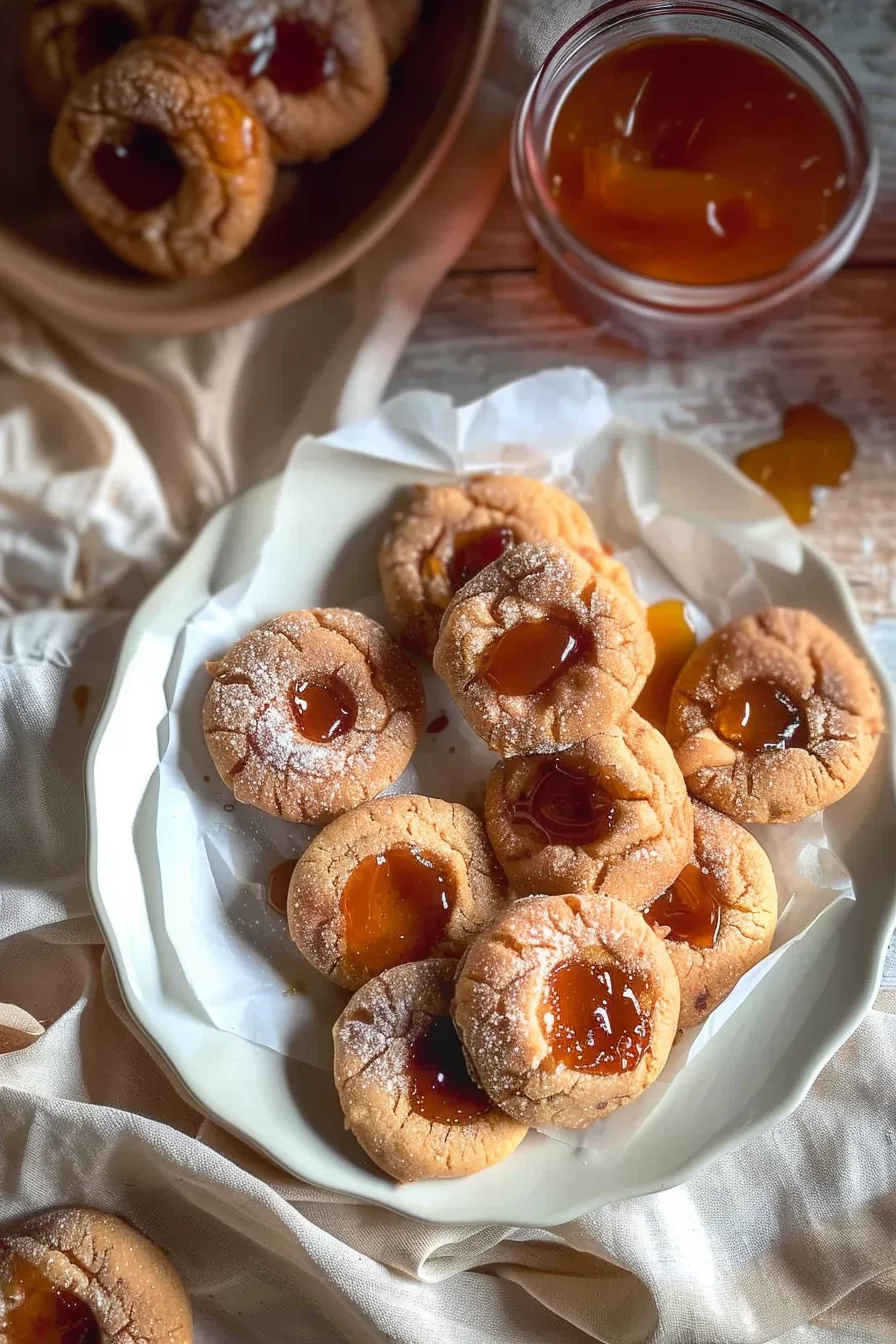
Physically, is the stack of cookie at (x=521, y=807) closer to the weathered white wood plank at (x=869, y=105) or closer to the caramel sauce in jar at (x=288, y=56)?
the weathered white wood plank at (x=869, y=105)

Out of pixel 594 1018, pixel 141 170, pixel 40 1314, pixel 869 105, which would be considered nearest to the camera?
pixel 594 1018

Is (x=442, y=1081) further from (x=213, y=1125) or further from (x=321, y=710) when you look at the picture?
(x=321, y=710)

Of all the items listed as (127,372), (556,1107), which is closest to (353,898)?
(556,1107)

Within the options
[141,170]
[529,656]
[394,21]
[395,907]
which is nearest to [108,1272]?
[395,907]

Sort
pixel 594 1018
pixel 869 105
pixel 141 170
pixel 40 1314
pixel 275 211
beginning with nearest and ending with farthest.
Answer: pixel 594 1018 < pixel 40 1314 < pixel 141 170 < pixel 275 211 < pixel 869 105

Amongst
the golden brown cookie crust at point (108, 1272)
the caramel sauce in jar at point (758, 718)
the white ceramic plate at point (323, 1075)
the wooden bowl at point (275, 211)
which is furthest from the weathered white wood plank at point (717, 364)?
the golden brown cookie crust at point (108, 1272)

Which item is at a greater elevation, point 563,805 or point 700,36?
point 700,36

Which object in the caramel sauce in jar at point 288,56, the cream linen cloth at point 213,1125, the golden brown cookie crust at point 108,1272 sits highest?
the caramel sauce in jar at point 288,56

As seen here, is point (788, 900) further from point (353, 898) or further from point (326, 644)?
point (326, 644)
